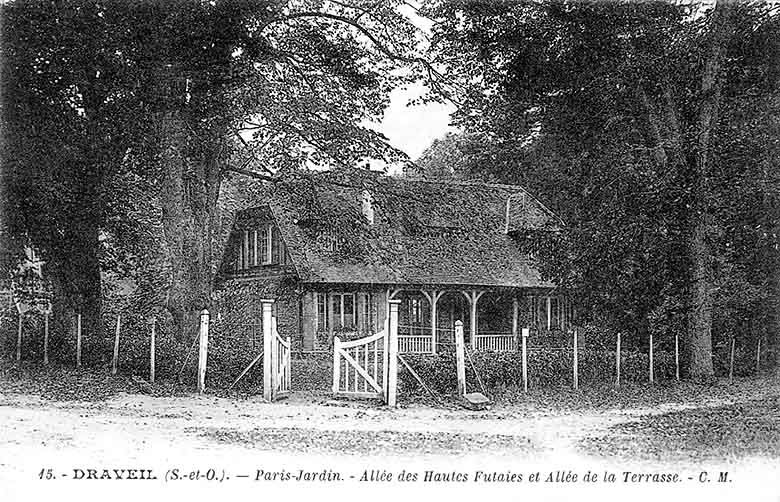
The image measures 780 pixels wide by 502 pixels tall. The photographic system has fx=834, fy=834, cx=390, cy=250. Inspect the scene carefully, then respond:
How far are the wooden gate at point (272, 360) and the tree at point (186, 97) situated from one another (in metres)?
3.27

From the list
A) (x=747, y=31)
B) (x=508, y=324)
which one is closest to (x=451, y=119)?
(x=747, y=31)

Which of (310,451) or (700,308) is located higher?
(700,308)

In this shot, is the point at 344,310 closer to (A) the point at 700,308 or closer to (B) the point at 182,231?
(B) the point at 182,231

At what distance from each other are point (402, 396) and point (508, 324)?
16.2 metres

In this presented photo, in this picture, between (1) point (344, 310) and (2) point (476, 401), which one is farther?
(1) point (344, 310)

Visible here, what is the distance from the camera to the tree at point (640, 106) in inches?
722

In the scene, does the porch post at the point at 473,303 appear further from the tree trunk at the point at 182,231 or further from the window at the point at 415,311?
the tree trunk at the point at 182,231

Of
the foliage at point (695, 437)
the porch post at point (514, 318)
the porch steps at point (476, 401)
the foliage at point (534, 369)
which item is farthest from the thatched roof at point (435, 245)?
the foliage at point (695, 437)

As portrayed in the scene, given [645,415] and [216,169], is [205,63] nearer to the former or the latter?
[216,169]

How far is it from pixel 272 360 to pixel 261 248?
1415cm

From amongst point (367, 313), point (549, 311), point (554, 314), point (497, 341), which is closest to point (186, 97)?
point (367, 313)

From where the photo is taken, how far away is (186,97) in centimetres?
1797

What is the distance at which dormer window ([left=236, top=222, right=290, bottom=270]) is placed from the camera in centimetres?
2856

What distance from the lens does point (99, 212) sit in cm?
2188
